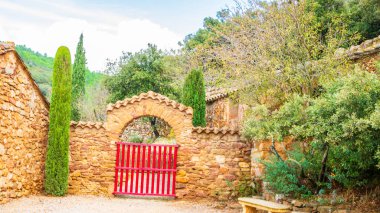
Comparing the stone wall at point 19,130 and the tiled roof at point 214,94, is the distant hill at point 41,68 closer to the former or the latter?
the tiled roof at point 214,94

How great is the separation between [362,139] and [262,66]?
4.36 m

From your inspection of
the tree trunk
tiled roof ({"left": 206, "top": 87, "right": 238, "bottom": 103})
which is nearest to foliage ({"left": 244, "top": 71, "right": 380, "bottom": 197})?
the tree trunk

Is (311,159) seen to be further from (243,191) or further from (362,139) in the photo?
(243,191)

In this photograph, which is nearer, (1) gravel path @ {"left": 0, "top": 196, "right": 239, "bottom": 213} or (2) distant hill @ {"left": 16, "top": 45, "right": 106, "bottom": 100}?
(1) gravel path @ {"left": 0, "top": 196, "right": 239, "bottom": 213}

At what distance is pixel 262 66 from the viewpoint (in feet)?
31.3

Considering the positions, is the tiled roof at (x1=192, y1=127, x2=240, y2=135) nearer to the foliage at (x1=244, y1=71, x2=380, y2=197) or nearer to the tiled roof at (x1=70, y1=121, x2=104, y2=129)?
the tiled roof at (x1=70, y1=121, x2=104, y2=129)

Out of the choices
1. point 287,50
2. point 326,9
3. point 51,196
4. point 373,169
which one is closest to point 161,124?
point 326,9

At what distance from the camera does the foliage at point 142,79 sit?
21734mm

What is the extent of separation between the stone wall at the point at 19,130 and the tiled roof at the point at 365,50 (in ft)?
25.5

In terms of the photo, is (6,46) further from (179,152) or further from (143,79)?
(143,79)

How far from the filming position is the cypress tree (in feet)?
33.9

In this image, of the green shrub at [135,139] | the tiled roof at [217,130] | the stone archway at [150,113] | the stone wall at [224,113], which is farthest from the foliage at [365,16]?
the green shrub at [135,139]

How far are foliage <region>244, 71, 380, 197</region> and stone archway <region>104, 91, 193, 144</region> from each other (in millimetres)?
3355

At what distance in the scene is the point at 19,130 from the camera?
9.17 m
